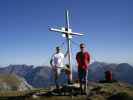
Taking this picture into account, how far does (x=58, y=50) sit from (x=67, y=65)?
9.68 ft

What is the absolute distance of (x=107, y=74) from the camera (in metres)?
33.5

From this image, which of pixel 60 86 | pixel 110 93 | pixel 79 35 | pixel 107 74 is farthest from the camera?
pixel 107 74

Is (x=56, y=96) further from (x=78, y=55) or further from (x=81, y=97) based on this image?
(x=78, y=55)

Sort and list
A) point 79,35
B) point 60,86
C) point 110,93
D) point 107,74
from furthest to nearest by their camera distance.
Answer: point 107,74 < point 79,35 < point 60,86 < point 110,93

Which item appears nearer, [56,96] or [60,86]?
[56,96]

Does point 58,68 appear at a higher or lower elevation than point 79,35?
lower

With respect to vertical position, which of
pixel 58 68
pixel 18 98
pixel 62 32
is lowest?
pixel 18 98

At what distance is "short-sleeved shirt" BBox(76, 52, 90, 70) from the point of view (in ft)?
71.4

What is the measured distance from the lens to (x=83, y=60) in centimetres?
2181

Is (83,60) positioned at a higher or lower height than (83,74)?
higher

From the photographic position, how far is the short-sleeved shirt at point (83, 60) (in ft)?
71.4

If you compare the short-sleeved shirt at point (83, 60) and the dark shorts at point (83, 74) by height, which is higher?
the short-sleeved shirt at point (83, 60)

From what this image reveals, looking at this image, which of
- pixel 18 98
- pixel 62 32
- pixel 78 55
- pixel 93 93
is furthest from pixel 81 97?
pixel 62 32

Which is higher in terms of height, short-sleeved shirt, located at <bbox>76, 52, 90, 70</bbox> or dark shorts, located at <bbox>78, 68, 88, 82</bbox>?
short-sleeved shirt, located at <bbox>76, 52, 90, 70</bbox>
